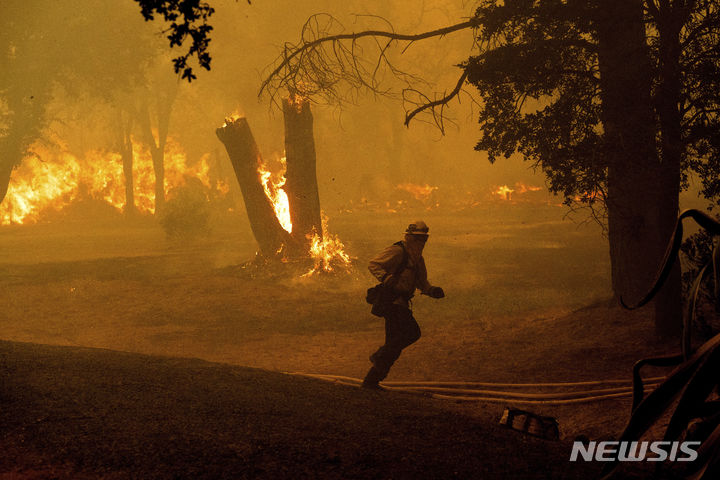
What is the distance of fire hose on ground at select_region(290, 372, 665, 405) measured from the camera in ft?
24.2

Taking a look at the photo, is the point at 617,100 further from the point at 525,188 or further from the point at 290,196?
the point at 525,188

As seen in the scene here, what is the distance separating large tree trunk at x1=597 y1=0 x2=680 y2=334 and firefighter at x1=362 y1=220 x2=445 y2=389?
289 centimetres

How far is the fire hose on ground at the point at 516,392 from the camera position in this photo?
738cm

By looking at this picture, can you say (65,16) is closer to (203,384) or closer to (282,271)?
(282,271)

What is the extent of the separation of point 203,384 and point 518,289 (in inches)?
410

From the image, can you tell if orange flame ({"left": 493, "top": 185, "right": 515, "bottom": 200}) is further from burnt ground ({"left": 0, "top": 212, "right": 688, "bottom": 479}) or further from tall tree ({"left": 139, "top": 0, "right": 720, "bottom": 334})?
tall tree ({"left": 139, "top": 0, "right": 720, "bottom": 334})

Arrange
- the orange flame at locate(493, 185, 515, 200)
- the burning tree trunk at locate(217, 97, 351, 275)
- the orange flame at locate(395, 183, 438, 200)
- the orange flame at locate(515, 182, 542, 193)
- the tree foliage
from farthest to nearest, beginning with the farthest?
the orange flame at locate(515, 182, 542, 193)
the orange flame at locate(395, 183, 438, 200)
the orange flame at locate(493, 185, 515, 200)
the burning tree trunk at locate(217, 97, 351, 275)
the tree foliage

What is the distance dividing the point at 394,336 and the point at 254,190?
11839 mm

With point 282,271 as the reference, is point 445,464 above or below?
below

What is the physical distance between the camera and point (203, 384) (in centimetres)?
643

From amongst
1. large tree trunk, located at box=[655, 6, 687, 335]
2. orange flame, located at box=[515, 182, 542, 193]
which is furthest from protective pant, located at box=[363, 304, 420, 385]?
orange flame, located at box=[515, 182, 542, 193]

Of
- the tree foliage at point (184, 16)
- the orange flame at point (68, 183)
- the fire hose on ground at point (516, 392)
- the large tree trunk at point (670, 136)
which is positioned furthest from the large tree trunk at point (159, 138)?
the tree foliage at point (184, 16)

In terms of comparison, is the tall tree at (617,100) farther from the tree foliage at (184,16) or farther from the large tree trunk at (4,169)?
the large tree trunk at (4,169)

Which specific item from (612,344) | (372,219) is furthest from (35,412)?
(372,219)
